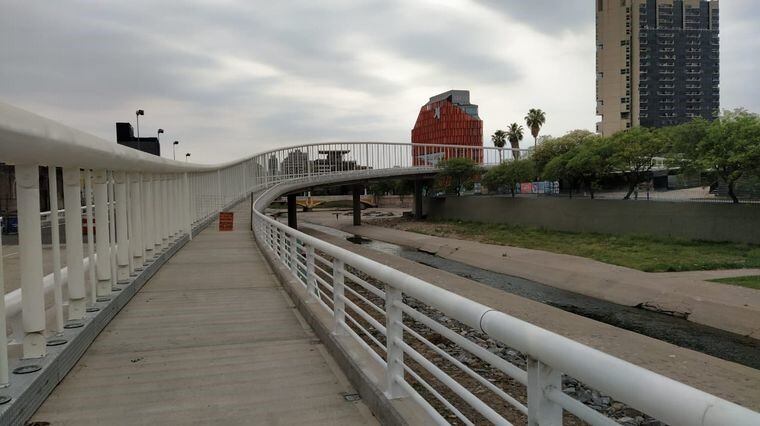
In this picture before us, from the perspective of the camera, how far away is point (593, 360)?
5.62ft

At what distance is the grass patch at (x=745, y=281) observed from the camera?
55.3 feet

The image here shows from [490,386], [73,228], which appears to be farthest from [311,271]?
[490,386]

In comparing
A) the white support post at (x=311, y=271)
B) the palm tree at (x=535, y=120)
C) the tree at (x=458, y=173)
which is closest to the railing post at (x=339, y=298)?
the white support post at (x=311, y=271)

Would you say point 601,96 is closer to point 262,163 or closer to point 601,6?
point 601,6

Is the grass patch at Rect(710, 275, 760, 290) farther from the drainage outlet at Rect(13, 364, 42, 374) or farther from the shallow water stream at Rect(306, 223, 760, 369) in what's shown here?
the drainage outlet at Rect(13, 364, 42, 374)

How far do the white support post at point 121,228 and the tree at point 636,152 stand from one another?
31083 millimetres

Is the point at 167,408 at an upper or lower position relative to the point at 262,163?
lower

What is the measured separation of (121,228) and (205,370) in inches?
120

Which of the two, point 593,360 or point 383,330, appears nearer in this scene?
point 593,360

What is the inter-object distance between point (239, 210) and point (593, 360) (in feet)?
94.7

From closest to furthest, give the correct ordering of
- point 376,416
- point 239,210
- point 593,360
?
point 593,360 → point 376,416 → point 239,210

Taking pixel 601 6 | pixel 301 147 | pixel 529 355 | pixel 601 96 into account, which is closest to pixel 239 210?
pixel 301 147

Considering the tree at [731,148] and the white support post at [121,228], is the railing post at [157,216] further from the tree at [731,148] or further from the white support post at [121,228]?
the tree at [731,148]

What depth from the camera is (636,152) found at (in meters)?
31.8
